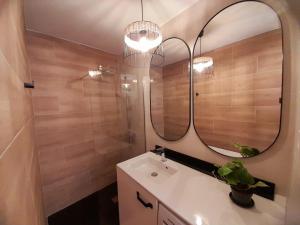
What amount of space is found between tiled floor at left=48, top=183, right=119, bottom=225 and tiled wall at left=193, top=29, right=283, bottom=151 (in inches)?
60.9

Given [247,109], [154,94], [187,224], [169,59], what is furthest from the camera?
[154,94]

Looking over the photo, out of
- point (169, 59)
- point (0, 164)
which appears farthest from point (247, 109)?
point (0, 164)

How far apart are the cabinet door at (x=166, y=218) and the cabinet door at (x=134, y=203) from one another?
0.14ft

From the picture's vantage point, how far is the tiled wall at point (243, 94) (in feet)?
2.61

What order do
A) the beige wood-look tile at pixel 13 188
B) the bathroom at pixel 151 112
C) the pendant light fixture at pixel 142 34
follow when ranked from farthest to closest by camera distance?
the pendant light fixture at pixel 142 34 < the bathroom at pixel 151 112 < the beige wood-look tile at pixel 13 188

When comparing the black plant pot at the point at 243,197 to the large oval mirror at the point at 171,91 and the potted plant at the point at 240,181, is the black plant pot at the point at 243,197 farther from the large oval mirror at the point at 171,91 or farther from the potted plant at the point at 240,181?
the large oval mirror at the point at 171,91

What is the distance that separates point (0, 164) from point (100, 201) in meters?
2.03

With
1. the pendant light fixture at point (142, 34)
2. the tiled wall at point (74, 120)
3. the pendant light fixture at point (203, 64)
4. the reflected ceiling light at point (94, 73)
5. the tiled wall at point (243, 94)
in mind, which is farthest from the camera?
the reflected ceiling light at point (94, 73)

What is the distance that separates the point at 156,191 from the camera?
2.89 feet

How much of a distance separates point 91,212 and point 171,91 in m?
1.85

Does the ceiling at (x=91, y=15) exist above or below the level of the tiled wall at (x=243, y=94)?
above

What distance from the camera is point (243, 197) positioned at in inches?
29.2

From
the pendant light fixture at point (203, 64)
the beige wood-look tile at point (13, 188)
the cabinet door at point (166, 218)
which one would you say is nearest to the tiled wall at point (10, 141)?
the beige wood-look tile at point (13, 188)

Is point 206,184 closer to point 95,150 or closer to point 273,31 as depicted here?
point 273,31
